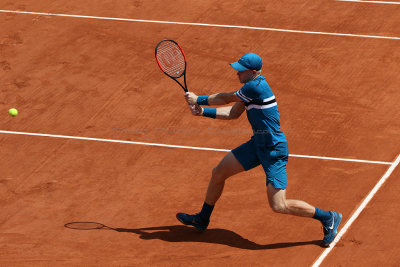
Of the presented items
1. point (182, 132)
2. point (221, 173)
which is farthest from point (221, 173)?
point (182, 132)

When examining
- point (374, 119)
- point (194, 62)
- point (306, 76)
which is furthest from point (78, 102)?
point (374, 119)

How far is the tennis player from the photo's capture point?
9.48m

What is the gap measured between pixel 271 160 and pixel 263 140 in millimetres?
258

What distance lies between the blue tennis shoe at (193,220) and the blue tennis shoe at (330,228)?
4.90 ft

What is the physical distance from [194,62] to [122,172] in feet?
12.7

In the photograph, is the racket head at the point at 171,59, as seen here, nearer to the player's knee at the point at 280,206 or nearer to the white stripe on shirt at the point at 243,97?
the white stripe on shirt at the point at 243,97

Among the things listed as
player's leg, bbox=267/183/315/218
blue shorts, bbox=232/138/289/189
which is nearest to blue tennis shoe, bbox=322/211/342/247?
player's leg, bbox=267/183/315/218

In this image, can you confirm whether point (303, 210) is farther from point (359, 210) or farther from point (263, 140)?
point (359, 210)

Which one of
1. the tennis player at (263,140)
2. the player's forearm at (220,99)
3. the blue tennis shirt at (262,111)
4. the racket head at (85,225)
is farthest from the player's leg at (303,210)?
the racket head at (85,225)

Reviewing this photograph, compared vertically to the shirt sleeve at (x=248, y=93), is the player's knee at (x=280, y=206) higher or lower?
lower

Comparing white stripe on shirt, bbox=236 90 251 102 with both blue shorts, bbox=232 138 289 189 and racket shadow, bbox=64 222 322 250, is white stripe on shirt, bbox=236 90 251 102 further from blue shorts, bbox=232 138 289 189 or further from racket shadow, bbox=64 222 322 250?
racket shadow, bbox=64 222 322 250

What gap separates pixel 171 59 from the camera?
35.2 ft

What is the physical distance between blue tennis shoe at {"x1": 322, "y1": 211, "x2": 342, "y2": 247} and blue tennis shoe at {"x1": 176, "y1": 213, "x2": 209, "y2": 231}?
4.90 feet

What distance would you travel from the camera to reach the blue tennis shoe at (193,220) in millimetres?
10226
